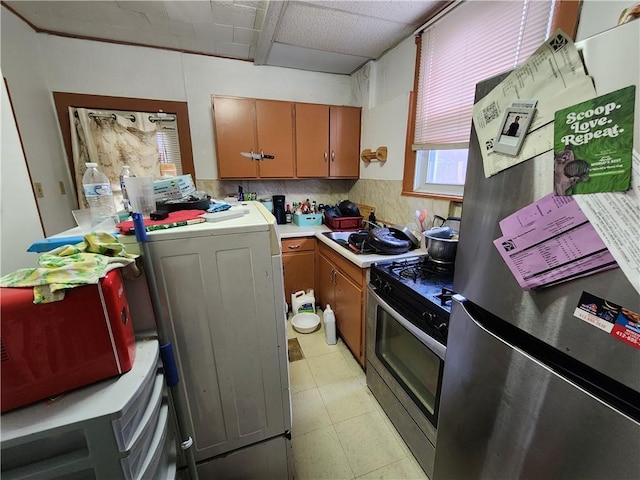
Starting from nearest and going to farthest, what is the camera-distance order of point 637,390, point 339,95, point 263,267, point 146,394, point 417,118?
point 637,390 < point 146,394 < point 263,267 < point 417,118 < point 339,95

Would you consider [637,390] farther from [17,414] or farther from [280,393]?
[17,414]

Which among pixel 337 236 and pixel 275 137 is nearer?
pixel 337 236

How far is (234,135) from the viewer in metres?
2.36

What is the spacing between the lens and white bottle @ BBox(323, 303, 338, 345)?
216 centimetres

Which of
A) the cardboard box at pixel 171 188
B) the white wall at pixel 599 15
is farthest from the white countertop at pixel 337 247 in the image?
the white wall at pixel 599 15

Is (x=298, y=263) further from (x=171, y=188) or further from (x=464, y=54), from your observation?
(x=464, y=54)

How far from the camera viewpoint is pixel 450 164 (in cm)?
188

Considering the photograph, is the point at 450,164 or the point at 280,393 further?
the point at 450,164

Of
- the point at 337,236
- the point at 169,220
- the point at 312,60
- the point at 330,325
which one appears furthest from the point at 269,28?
the point at 330,325

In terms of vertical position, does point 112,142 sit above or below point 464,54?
below

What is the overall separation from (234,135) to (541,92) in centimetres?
229

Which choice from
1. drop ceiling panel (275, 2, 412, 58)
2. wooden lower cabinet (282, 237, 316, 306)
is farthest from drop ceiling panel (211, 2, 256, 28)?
wooden lower cabinet (282, 237, 316, 306)

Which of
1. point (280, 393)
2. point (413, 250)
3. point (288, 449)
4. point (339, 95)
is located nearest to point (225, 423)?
point (280, 393)

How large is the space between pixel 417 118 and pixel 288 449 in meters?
2.24
